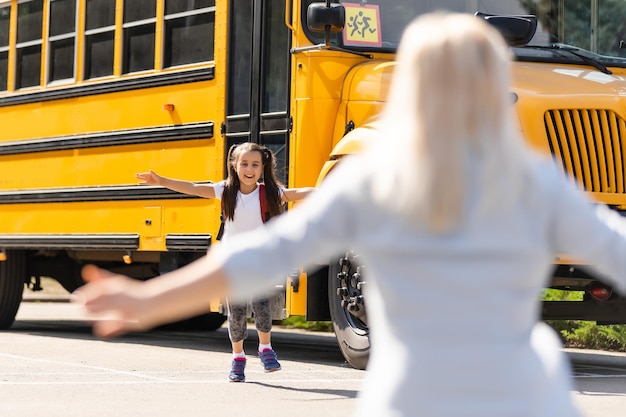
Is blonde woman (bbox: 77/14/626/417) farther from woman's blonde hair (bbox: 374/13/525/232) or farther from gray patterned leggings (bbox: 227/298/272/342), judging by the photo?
gray patterned leggings (bbox: 227/298/272/342)

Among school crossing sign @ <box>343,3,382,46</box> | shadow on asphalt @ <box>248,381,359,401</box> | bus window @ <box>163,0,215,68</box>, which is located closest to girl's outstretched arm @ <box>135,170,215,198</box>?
shadow on asphalt @ <box>248,381,359,401</box>

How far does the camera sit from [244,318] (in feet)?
24.7

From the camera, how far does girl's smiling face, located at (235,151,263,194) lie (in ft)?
24.4

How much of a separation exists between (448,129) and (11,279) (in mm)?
10113

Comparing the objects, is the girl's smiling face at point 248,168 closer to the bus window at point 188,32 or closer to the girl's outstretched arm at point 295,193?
the girl's outstretched arm at point 295,193

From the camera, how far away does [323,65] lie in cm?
838

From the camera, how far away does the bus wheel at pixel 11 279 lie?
464 inches

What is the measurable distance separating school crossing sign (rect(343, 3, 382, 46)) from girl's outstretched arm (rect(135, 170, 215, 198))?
1.40 metres

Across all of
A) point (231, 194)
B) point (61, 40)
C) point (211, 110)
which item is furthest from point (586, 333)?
point (61, 40)

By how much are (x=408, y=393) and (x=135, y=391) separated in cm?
498

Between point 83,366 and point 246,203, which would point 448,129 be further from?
point 83,366

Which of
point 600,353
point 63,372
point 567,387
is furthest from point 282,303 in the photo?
point 567,387

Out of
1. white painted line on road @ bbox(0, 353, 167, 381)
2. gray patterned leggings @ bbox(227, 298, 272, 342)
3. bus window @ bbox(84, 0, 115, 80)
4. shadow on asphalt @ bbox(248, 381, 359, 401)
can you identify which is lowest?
shadow on asphalt @ bbox(248, 381, 359, 401)

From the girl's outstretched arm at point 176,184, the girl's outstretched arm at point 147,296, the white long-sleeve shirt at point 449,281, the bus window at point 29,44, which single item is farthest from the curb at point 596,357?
the girl's outstretched arm at point 147,296
